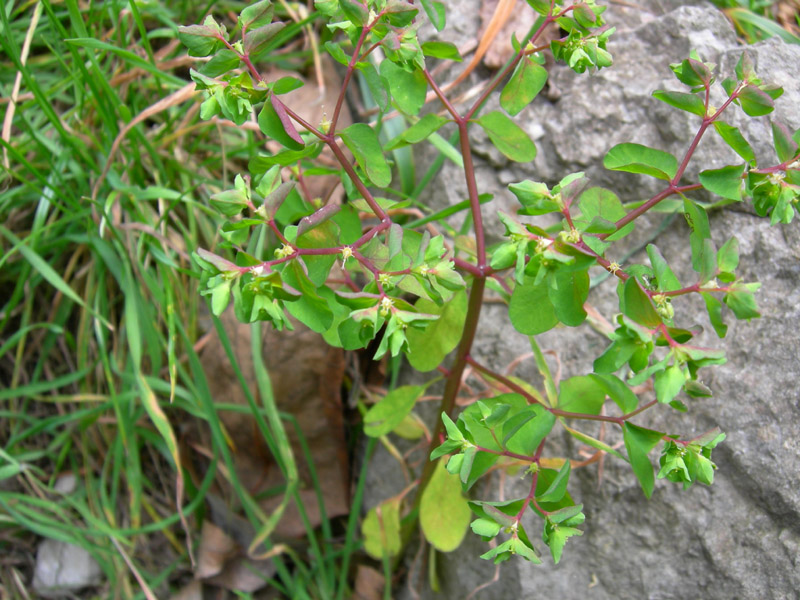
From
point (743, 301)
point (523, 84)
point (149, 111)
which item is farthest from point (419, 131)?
point (149, 111)

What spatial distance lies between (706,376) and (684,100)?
69 cm

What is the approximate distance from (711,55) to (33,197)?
76.7 inches

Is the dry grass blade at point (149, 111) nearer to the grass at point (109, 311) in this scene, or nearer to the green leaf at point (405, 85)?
the grass at point (109, 311)

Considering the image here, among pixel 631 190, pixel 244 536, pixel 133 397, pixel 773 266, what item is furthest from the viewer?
pixel 244 536

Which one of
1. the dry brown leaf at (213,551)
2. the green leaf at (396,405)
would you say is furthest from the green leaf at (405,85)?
the dry brown leaf at (213,551)

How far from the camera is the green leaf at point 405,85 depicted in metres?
1.21

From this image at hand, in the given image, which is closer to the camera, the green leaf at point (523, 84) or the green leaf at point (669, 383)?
the green leaf at point (669, 383)

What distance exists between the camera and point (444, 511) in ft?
4.93

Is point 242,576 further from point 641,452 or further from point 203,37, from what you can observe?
point 203,37

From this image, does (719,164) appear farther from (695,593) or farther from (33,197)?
(33,197)

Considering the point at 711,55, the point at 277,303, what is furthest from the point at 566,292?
the point at 711,55

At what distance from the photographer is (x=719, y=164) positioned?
5.09 feet

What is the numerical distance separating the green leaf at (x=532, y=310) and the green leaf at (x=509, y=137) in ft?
1.12

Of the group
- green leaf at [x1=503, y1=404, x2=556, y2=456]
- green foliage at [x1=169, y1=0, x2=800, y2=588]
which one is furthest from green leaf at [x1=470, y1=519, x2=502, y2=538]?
green leaf at [x1=503, y1=404, x2=556, y2=456]
